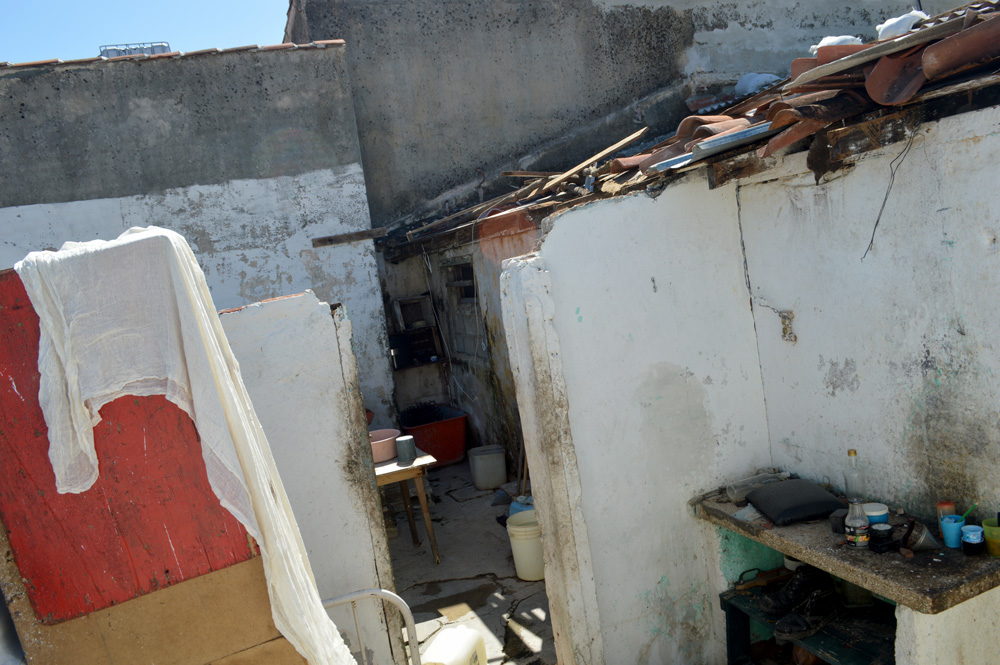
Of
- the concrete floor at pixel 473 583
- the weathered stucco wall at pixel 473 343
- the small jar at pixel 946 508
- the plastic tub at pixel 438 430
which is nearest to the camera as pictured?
the small jar at pixel 946 508

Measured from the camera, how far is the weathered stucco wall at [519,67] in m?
9.88

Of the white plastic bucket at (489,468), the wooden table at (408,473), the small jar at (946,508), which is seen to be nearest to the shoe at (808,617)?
the small jar at (946,508)

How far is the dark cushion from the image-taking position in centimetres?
413

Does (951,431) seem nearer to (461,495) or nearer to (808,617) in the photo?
(808,617)

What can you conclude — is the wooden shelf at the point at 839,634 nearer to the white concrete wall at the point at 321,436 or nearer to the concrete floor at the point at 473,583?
the concrete floor at the point at 473,583

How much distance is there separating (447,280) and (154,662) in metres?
7.83

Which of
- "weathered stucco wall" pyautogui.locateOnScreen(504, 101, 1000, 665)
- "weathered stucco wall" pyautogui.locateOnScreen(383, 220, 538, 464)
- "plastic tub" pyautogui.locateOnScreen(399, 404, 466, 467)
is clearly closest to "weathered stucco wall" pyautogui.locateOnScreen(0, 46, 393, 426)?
"plastic tub" pyautogui.locateOnScreen(399, 404, 466, 467)

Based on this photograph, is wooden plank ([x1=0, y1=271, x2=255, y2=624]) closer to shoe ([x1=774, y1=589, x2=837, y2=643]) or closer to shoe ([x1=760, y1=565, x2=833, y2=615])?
shoe ([x1=774, y1=589, x2=837, y2=643])

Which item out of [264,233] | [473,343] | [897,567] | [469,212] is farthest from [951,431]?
[264,233]

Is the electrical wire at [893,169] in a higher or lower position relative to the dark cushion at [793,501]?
higher

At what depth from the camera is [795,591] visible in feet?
14.0

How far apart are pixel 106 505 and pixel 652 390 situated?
10.7ft

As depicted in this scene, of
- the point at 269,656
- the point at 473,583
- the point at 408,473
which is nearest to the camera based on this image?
the point at 269,656

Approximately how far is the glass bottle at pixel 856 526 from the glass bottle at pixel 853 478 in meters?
0.50
